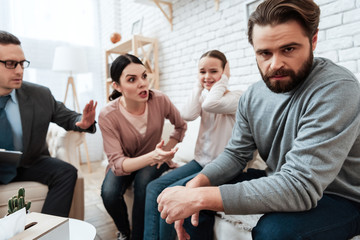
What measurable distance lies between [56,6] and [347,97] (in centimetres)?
375

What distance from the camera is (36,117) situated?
1.59 meters

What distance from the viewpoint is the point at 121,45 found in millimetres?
2969

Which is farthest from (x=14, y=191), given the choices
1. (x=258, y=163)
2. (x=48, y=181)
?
(x=258, y=163)

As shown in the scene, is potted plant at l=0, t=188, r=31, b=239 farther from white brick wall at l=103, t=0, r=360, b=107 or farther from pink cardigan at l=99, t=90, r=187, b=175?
white brick wall at l=103, t=0, r=360, b=107

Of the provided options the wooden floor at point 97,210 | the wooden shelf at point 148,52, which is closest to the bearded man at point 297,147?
the wooden floor at point 97,210

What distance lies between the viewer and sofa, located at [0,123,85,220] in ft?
4.69

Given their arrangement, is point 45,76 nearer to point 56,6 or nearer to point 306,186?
point 56,6

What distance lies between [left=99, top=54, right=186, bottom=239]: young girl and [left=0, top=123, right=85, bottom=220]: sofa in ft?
1.08

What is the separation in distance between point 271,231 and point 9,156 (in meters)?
1.30

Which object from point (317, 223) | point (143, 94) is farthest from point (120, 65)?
point (317, 223)

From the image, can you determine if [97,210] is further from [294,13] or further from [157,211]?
[294,13]

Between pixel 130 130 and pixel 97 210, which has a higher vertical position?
pixel 130 130

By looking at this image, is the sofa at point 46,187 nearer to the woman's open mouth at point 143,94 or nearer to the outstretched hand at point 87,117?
the outstretched hand at point 87,117

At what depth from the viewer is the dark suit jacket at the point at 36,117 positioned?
1552 millimetres
